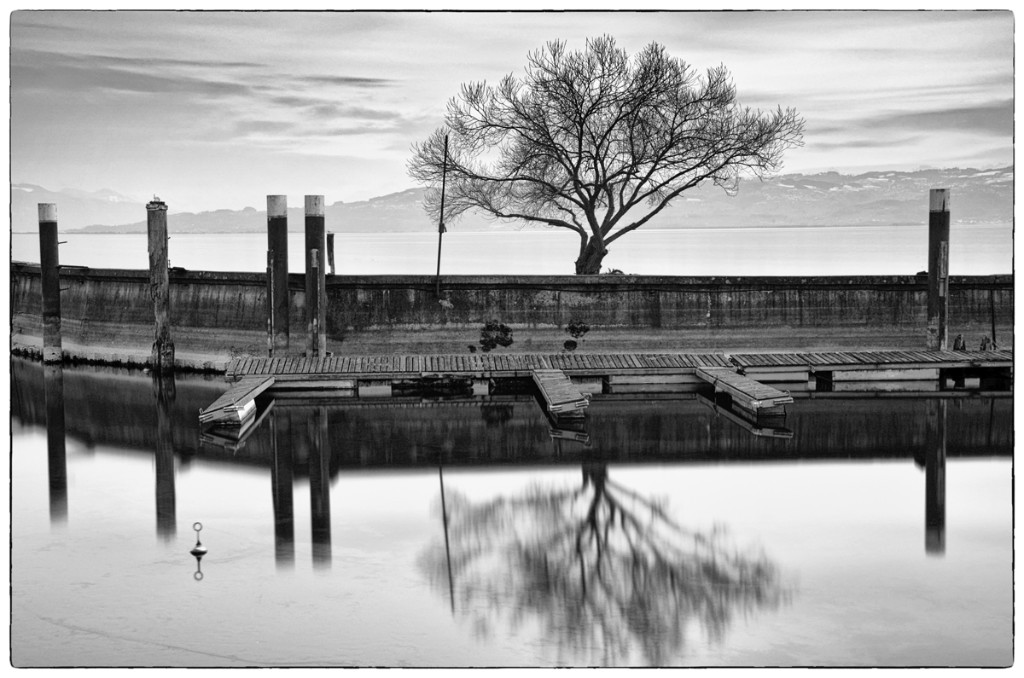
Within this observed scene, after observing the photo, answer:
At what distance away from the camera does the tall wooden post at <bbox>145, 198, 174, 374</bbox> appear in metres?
23.9

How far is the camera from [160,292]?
23953 mm

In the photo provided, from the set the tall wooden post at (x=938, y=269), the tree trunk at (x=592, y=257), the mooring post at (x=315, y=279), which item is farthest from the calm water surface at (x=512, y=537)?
the tree trunk at (x=592, y=257)

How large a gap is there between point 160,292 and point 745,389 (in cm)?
1050

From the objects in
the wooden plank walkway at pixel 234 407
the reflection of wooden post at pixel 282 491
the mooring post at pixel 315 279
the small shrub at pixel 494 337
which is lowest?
the reflection of wooden post at pixel 282 491

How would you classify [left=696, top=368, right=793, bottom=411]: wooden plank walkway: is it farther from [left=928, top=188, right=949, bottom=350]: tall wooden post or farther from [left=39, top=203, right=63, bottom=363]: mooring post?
[left=39, top=203, right=63, bottom=363]: mooring post

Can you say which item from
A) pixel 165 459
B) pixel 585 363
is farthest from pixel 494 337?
pixel 165 459

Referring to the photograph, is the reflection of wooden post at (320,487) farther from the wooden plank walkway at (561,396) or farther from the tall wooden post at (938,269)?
the tall wooden post at (938,269)

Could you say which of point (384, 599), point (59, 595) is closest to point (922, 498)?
point (384, 599)

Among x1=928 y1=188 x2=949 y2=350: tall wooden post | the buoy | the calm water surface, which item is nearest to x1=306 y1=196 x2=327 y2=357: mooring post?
the calm water surface

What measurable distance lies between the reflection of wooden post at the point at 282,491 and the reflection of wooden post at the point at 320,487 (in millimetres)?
233

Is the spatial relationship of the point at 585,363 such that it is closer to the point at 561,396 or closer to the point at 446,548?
the point at 561,396

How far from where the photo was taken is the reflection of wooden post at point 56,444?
15273 millimetres

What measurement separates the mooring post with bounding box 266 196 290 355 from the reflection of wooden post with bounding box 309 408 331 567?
2859mm

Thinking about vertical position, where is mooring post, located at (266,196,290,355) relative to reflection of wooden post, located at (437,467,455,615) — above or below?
above
